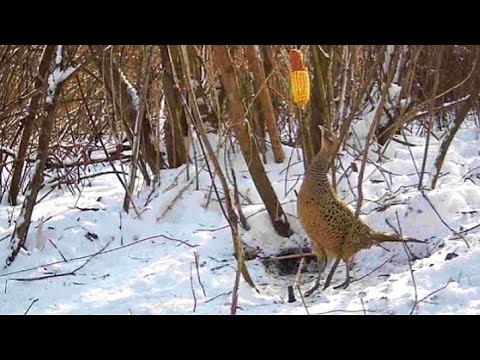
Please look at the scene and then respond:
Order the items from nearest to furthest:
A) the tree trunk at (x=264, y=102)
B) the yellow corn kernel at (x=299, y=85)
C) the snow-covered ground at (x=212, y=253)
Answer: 1. the snow-covered ground at (x=212, y=253)
2. the yellow corn kernel at (x=299, y=85)
3. the tree trunk at (x=264, y=102)

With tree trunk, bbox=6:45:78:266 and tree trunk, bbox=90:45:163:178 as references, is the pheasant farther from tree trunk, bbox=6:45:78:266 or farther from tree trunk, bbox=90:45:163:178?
tree trunk, bbox=90:45:163:178

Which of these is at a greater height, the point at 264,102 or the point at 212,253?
the point at 264,102

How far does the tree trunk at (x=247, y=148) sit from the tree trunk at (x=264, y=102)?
452 mm

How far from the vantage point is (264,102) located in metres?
3.18

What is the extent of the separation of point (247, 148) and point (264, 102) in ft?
2.27

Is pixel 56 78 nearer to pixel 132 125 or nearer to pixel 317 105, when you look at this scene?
pixel 132 125

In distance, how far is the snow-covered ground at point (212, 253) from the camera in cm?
173

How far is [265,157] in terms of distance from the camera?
11.0 ft

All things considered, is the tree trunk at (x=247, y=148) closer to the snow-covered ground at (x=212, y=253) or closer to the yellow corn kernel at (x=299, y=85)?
the snow-covered ground at (x=212, y=253)

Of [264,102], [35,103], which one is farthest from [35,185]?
[264,102]

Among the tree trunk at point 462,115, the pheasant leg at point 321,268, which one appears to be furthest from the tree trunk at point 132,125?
the tree trunk at point 462,115

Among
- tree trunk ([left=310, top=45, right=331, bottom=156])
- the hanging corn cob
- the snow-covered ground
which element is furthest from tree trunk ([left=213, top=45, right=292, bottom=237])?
the hanging corn cob

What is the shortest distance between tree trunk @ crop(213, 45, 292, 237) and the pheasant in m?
0.48
